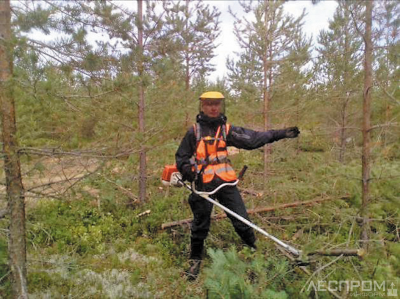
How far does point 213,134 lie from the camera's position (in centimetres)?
419

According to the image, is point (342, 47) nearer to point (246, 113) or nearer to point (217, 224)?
point (246, 113)

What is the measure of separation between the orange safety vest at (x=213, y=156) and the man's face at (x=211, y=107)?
275mm

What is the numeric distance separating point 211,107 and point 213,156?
29.0 inches

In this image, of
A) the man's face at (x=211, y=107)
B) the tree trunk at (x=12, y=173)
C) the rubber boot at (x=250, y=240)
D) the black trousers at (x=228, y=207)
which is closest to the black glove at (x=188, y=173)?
the black trousers at (x=228, y=207)

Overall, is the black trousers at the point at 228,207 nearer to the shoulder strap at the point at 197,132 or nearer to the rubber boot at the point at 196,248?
the rubber boot at the point at 196,248

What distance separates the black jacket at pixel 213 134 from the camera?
4047 mm

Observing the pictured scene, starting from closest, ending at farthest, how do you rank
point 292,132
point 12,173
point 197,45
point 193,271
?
point 12,173 → point 292,132 → point 193,271 → point 197,45

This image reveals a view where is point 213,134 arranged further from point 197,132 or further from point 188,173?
point 188,173

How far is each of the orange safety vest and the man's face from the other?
10.8 inches

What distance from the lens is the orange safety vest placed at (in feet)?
13.5

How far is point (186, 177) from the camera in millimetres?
4133

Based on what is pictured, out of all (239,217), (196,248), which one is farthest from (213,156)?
(196,248)

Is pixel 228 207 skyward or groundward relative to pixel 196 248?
skyward

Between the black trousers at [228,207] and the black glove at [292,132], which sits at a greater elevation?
the black glove at [292,132]
